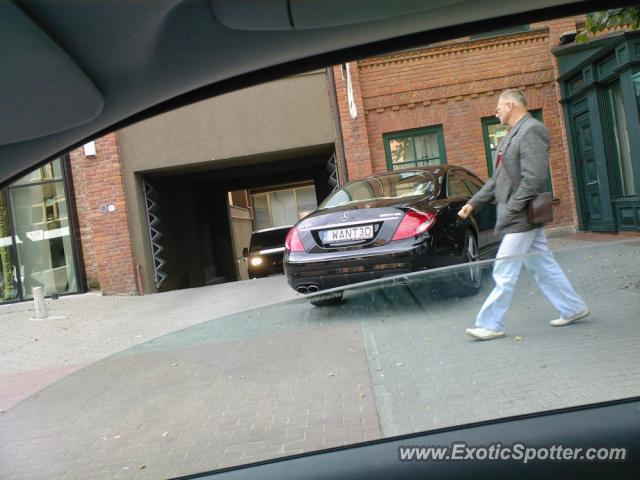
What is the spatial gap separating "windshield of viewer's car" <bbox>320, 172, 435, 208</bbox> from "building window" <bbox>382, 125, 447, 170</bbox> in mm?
6303

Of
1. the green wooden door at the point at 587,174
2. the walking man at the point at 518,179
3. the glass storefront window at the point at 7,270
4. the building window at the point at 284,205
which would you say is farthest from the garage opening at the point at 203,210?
the building window at the point at 284,205

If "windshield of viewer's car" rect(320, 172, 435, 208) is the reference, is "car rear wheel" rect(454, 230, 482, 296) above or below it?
below

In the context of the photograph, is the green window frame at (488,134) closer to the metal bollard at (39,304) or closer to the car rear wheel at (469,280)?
the metal bollard at (39,304)

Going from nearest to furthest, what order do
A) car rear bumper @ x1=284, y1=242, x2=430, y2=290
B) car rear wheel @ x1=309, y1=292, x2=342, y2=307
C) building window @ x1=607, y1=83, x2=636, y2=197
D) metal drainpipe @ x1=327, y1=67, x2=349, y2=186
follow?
car rear wheel @ x1=309, y1=292, x2=342, y2=307, car rear bumper @ x1=284, y1=242, x2=430, y2=290, building window @ x1=607, y1=83, x2=636, y2=197, metal drainpipe @ x1=327, y1=67, x2=349, y2=186

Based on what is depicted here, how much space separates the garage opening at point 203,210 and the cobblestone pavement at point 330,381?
466 inches

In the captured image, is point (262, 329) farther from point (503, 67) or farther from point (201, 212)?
point (201, 212)

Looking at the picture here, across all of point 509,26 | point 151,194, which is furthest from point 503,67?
point 509,26

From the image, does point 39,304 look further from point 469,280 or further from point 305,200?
point 305,200

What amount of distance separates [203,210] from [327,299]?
19.2 metres

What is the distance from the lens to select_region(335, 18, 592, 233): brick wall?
531 inches

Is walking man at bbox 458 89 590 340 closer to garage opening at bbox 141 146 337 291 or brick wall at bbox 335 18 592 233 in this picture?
brick wall at bbox 335 18 592 233

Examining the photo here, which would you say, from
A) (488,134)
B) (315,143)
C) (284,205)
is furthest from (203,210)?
(284,205)

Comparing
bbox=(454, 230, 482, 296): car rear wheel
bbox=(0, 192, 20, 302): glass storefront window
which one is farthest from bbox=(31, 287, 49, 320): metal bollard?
bbox=(454, 230, 482, 296): car rear wheel

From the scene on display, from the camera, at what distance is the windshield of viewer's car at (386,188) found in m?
6.63
